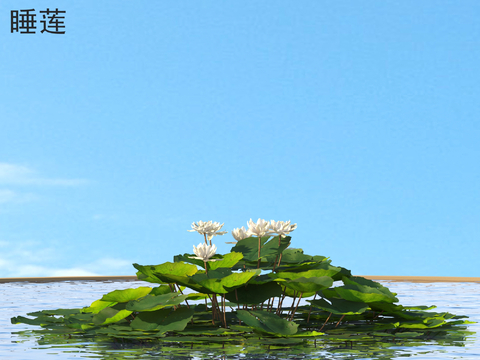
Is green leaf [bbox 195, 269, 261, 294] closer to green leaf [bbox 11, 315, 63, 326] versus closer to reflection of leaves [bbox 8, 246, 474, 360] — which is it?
reflection of leaves [bbox 8, 246, 474, 360]

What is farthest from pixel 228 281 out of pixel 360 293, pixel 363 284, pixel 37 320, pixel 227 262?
pixel 37 320

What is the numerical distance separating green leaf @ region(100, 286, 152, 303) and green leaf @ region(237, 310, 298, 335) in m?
1.13

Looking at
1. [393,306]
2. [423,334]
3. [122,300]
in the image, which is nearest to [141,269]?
[122,300]

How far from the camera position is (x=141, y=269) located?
5461 millimetres

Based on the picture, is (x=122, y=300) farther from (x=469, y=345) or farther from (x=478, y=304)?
(x=478, y=304)

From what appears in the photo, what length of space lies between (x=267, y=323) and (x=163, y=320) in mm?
1111

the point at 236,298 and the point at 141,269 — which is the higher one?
the point at 141,269

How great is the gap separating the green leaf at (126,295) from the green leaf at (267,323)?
3.70ft

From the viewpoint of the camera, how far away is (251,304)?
218 inches

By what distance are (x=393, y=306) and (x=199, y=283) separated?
237cm

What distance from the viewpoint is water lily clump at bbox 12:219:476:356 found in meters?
5.20

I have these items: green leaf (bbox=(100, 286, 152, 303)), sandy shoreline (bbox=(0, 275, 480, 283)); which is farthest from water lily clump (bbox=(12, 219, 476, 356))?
sandy shoreline (bbox=(0, 275, 480, 283))

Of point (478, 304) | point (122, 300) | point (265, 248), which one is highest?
point (265, 248)

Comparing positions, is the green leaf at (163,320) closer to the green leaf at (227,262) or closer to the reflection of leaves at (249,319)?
the reflection of leaves at (249,319)
